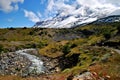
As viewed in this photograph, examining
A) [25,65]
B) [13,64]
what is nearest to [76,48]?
[25,65]

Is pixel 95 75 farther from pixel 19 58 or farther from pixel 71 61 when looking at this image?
pixel 19 58

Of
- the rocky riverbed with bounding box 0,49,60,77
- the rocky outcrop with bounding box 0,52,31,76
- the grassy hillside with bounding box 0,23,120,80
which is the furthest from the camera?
the rocky outcrop with bounding box 0,52,31,76

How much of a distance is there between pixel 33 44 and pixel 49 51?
102ft

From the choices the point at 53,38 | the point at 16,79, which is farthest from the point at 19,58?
the point at 53,38

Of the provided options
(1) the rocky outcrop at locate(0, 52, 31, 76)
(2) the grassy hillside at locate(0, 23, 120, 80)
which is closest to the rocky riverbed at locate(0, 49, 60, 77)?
(1) the rocky outcrop at locate(0, 52, 31, 76)

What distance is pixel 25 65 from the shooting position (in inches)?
3199

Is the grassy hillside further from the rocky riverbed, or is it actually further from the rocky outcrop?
the rocky outcrop

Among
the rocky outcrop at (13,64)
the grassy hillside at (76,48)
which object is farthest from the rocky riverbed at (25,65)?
the grassy hillside at (76,48)

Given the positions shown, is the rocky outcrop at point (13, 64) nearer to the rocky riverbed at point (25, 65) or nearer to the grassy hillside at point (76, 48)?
the rocky riverbed at point (25, 65)

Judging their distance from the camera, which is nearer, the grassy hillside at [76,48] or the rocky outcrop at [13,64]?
the grassy hillside at [76,48]

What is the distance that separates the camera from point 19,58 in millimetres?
91750

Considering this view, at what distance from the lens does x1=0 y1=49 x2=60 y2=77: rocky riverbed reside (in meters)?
73.1

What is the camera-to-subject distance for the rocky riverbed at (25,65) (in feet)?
240

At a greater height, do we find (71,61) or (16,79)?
(16,79)
